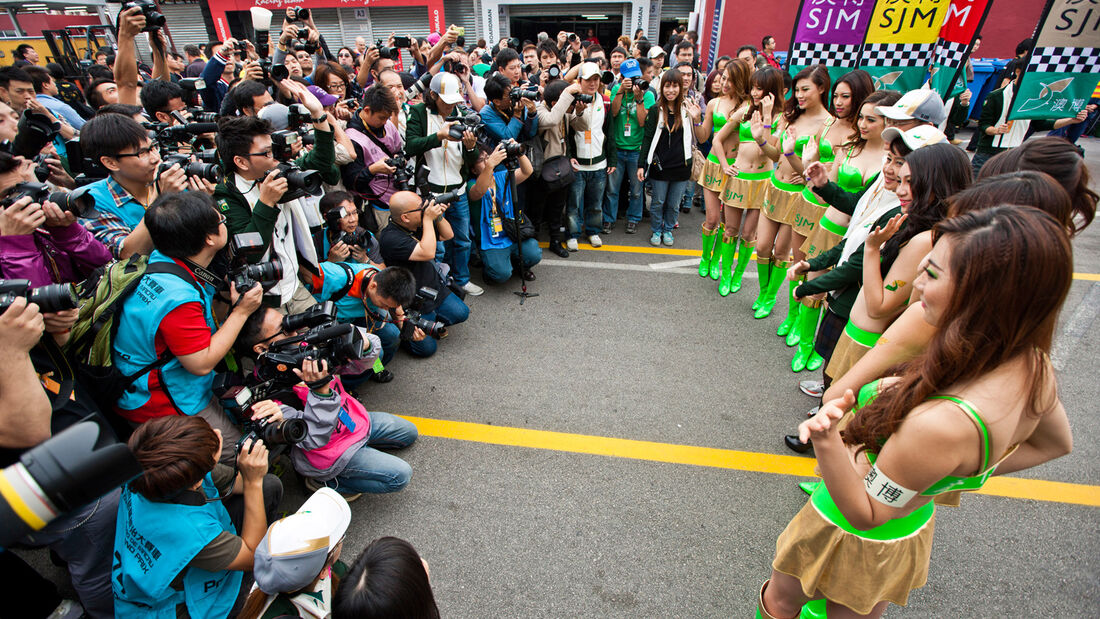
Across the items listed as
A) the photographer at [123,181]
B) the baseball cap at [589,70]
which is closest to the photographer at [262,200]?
the photographer at [123,181]

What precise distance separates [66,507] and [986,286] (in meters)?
1.84

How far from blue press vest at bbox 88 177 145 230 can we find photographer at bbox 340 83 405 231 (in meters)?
1.68

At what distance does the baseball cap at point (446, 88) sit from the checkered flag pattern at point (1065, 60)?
17.6ft

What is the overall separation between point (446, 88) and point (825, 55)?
4249 mm

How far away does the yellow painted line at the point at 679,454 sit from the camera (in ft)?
9.27

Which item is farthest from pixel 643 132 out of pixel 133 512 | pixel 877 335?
pixel 133 512

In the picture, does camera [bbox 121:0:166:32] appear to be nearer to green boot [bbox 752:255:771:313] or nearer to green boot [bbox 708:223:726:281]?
green boot [bbox 708:223:726:281]

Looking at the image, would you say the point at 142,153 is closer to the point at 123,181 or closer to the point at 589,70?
the point at 123,181

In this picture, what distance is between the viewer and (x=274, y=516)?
2576mm

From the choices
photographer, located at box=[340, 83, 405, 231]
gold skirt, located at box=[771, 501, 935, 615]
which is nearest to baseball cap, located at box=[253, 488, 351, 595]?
gold skirt, located at box=[771, 501, 935, 615]

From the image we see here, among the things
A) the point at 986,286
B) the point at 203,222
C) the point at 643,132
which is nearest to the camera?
the point at 986,286

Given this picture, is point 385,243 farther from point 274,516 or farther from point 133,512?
point 133,512

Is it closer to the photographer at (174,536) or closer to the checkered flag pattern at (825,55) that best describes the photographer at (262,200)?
the photographer at (174,536)

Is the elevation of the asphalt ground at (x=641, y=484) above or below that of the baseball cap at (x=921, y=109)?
below
